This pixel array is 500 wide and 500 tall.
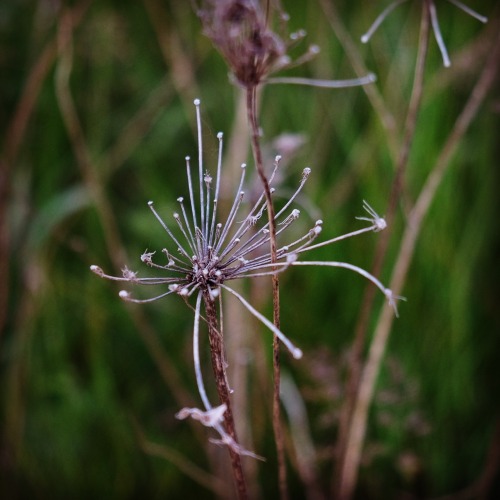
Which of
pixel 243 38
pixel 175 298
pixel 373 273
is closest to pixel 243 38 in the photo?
pixel 243 38

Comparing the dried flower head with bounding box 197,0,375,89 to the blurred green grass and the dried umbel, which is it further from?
the blurred green grass

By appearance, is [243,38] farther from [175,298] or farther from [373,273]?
[175,298]

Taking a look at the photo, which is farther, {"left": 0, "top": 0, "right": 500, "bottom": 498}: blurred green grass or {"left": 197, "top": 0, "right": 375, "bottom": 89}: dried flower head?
{"left": 0, "top": 0, "right": 500, "bottom": 498}: blurred green grass

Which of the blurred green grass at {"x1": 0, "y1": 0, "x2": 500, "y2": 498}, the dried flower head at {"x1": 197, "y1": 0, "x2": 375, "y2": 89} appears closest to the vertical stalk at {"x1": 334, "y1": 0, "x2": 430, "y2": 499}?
the blurred green grass at {"x1": 0, "y1": 0, "x2": 500, "y2": 498}

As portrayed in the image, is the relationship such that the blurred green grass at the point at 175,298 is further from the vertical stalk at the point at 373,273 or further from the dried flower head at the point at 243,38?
the dried flower head at the point at 243,38

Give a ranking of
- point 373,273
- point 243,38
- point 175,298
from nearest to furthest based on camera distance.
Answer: point 243,38, point 373,273, point 175,298

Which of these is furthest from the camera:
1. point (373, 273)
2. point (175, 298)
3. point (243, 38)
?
point (175, 298)

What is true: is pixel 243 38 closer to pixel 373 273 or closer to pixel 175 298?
pixel 373 273

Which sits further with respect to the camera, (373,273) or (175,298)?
(175,298)

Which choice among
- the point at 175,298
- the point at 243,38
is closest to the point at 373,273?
the point at 243,38
